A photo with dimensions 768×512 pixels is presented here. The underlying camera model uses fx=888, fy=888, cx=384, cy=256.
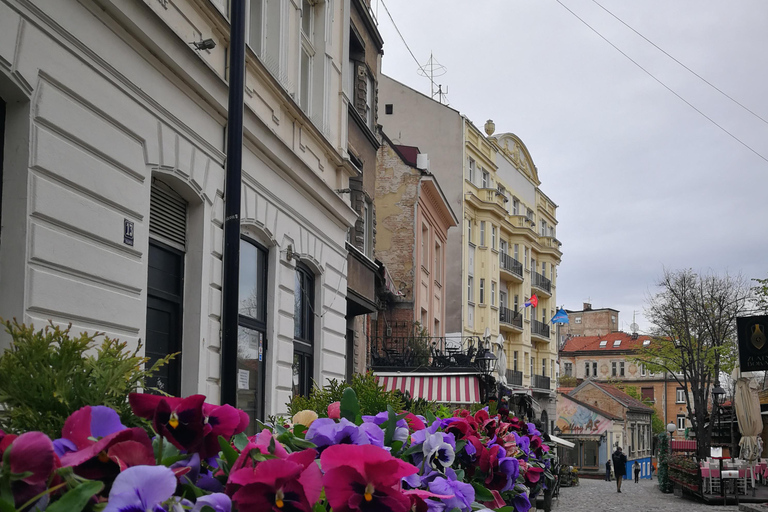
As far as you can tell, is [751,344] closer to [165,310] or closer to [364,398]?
[165,310]

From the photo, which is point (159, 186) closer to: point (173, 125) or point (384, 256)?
point (173, 125)

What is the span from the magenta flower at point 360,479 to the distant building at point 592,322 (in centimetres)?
11369

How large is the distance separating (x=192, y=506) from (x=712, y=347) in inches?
1814

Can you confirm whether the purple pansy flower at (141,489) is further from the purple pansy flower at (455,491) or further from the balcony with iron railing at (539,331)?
the balcony with iron railing at (539,331)

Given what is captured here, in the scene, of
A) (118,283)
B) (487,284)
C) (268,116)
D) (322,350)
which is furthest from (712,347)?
(118,283)

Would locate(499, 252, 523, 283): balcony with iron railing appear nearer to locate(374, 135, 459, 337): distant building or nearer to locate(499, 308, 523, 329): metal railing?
locate(499, 308, 523, 329): metal railing

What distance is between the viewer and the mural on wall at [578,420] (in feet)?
237

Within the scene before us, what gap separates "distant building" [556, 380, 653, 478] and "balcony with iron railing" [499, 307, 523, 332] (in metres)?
19.9

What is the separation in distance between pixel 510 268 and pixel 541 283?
764 cm

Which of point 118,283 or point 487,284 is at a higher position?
point 487,284

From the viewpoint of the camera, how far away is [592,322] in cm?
11431

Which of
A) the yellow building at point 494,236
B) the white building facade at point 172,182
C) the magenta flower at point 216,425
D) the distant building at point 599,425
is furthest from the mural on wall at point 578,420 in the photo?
the magenta flower at point 216,425

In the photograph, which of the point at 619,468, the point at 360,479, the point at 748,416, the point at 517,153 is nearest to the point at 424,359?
the point at 748,416

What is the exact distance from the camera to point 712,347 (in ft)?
145
